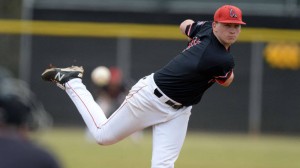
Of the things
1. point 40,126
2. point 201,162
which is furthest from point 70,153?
point 40,126

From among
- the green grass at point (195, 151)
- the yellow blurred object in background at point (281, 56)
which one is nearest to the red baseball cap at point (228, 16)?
the green grass at point (195, 151)

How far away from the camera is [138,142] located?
1331cm

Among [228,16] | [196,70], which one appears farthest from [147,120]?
[228,16]

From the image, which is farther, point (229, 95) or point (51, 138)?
point (229, 95)

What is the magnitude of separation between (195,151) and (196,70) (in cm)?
614

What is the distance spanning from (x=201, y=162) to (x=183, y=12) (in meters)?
6.09

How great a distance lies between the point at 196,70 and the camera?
5.85 m

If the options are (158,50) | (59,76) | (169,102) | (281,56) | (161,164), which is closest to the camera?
(161,164)

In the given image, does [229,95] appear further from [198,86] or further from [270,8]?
[198,86]

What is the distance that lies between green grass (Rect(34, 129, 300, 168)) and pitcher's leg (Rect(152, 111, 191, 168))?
138 inches

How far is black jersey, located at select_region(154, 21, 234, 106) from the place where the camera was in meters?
5.84

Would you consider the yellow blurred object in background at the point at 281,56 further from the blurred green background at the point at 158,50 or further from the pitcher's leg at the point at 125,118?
the pitcher's leg at the point at 125,118

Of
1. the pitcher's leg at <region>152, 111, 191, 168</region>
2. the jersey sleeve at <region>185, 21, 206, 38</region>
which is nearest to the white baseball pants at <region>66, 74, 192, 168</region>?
the pitcher's leg at <region>152, 111, 191, 168</region>

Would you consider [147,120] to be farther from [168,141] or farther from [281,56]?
[281,56]
